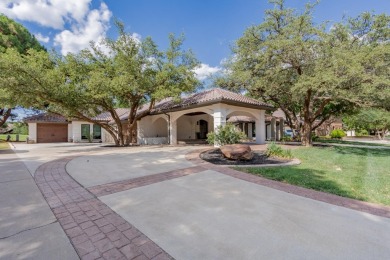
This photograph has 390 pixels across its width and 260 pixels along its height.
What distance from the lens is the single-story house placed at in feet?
46.7

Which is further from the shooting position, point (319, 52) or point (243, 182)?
point (319, 52)

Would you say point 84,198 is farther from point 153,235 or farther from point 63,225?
point 153,235

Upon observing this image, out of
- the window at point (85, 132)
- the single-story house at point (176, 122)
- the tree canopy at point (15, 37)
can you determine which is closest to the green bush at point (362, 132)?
the single-story house at point (176, 122)

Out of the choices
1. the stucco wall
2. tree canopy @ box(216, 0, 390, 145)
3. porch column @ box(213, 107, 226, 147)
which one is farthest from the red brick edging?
the stucco wall

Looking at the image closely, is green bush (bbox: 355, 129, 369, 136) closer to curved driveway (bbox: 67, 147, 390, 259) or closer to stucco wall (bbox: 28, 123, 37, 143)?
curved driveway (bbox: 67, 147, 390, 259)

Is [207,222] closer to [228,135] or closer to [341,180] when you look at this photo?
[341,180]

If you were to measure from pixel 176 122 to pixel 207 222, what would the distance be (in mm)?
15255

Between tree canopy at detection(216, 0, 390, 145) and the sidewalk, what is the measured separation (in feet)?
41.3

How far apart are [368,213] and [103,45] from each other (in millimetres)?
17009

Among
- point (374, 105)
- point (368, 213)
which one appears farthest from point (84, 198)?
point (374, 105)

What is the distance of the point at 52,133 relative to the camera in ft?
80.7

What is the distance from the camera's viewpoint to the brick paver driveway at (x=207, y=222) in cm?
246

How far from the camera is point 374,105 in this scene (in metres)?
11.9

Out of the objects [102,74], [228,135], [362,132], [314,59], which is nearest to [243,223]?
[228,135]
